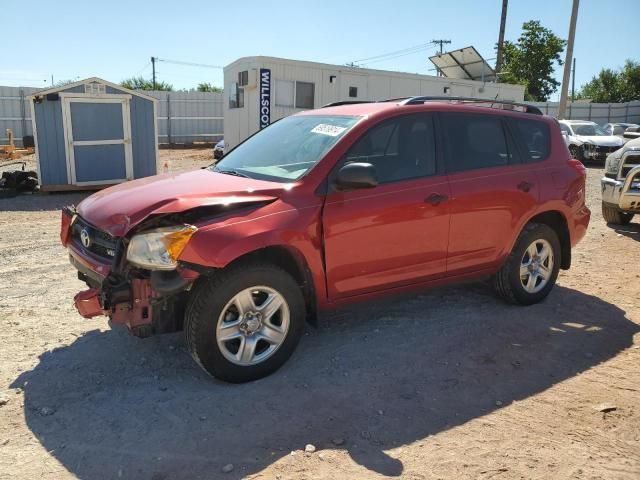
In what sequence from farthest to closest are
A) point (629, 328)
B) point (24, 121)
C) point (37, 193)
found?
point (24, 121), point (37, 193), point (629, 328)

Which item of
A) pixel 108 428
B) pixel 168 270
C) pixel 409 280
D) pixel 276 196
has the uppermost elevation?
pixel 276 196

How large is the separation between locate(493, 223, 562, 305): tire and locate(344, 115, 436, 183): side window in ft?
4.08

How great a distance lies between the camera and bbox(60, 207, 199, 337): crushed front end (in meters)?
3.29

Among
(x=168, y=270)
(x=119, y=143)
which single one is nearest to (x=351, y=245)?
(x=168, y=270)

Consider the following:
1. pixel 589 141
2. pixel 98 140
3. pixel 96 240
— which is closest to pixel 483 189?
pixel 96 240

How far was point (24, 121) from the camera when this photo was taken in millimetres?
23328

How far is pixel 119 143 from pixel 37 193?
202 cm

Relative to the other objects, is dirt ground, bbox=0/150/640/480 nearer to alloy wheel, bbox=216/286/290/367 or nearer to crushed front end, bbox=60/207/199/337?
alloy wheel, bbox=216/286/290/367

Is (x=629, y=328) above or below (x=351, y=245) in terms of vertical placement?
below

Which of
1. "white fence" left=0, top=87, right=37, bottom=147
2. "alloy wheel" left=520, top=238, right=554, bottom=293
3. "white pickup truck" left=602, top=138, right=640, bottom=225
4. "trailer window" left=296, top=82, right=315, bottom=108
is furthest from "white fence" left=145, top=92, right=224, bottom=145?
"alloy wheel" left=520, top=238, right=554, bottom=293

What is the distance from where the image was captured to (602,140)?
19344 mm

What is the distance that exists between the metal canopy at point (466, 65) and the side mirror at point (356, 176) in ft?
60.7

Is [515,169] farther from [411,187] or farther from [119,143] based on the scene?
[119,143]

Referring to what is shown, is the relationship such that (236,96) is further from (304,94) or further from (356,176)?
(356,176)
